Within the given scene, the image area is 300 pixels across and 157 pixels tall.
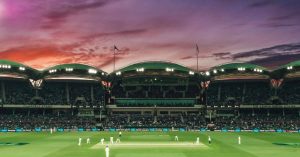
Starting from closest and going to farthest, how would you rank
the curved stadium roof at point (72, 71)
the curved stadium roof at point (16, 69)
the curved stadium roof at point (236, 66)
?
the curved stadium roof at point (16, 69)
the curved stadium roof at point (236, 66)
the curved stadium roof at point (72, 71)

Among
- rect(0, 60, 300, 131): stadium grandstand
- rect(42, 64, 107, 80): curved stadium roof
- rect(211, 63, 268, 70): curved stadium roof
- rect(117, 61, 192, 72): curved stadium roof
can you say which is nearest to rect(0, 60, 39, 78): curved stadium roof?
rect(0, 60, 300, 131): stadium grandstand

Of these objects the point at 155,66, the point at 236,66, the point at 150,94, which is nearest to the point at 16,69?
the point at 155,66

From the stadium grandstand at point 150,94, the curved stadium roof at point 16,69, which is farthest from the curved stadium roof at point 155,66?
the curved stadium roof at point 16,69

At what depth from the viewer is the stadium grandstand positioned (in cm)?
10650

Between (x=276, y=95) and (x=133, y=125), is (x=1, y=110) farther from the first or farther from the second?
(x=276, y=95)

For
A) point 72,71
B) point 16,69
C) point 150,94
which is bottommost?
point 150,94

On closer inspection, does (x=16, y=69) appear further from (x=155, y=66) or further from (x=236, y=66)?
(x=236, y=66)

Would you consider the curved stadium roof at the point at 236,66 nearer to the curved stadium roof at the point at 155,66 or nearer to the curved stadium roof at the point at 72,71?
the curved stadium roof at the point at 155,66

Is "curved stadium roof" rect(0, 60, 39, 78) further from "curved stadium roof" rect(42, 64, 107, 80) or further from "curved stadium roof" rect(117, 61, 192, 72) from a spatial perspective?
"curved stadium roof" rect(117, 61, 192, 72)

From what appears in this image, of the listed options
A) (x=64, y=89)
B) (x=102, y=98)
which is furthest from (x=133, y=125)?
Result: (x=64, y=89)

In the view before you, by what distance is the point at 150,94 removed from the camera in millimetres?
117562

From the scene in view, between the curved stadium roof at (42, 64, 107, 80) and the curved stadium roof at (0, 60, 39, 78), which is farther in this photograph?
the curved stadium roof at (42, 64, 107, 80)

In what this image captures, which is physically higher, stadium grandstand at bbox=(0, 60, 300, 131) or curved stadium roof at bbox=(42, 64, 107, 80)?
curved stadium roof at bbox=(42, 64, 107, 80)

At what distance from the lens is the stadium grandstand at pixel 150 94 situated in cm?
10650
